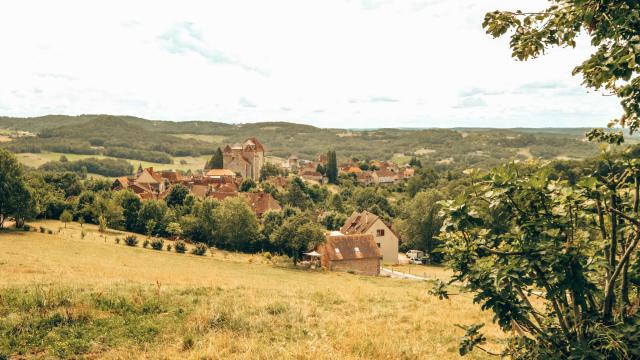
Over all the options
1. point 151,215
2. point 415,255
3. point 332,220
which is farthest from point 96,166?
point 415,255

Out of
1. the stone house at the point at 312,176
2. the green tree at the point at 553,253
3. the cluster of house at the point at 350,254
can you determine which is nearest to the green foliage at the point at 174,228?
the cluster of house at the point at 350,254

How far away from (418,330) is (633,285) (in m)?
6.98

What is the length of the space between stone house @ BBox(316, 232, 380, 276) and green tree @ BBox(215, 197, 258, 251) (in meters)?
12.7

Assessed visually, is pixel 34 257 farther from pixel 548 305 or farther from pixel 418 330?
pixel 548 305

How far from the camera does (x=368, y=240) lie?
48.9 metres

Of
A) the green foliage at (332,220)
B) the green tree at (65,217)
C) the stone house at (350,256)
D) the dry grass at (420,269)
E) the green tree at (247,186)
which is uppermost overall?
the green tree at (247,186)

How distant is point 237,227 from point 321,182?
74.4m

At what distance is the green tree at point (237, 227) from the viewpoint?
5609cm

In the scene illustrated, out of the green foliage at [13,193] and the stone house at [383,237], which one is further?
the stone house at [383,237]

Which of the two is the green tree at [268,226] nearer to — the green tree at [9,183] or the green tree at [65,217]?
the green tree at [65,217]

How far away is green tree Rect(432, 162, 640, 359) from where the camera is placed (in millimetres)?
3682

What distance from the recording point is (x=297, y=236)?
49.4 metres

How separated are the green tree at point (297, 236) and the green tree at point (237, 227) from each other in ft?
14.3

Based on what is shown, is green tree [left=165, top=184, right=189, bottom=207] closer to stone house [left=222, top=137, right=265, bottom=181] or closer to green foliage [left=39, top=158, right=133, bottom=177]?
stone house [left=222, top=137, right=265, bottom=181]
